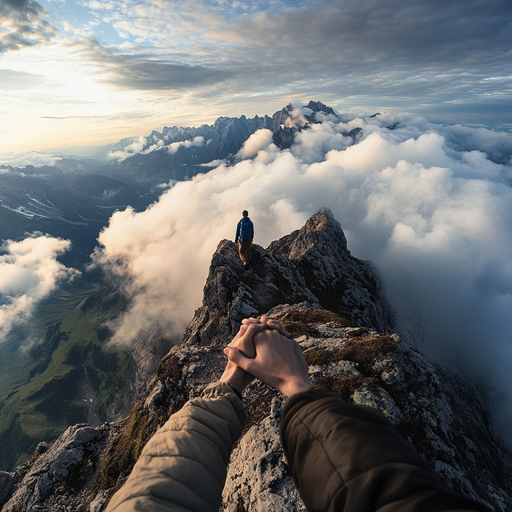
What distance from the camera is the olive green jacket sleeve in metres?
2.65

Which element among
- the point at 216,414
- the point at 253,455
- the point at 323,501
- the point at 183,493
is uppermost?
the point at 323,501

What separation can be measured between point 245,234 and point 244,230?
63cm

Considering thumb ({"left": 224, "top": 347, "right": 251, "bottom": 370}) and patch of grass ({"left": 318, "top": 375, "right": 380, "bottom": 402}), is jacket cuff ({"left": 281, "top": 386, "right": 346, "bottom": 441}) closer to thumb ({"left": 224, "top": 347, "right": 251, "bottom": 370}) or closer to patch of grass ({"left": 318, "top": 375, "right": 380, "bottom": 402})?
thumb ({"left": 224, "top": 347, "right": 251, "bottom": 370})

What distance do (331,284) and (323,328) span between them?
35.9 meters

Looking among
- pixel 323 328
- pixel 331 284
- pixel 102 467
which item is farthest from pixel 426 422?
pixel 331 284

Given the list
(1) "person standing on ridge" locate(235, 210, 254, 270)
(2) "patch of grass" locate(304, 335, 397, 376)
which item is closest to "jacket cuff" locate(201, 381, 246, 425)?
(2) "patch of grass" locate(304, 335, 397, 376)

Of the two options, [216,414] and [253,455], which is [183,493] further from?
[253,455]

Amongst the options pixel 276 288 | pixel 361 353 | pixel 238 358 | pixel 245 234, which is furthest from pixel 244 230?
pixel 238 358

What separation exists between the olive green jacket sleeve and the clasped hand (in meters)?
1.00

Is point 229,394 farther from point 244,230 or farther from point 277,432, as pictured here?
point 244,230

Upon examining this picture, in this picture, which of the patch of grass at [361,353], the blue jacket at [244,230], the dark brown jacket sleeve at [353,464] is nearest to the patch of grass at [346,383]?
the patch of grass at [361,353]

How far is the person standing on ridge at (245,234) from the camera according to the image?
2891 cm

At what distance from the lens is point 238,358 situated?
227 inches

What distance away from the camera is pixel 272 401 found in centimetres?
957
